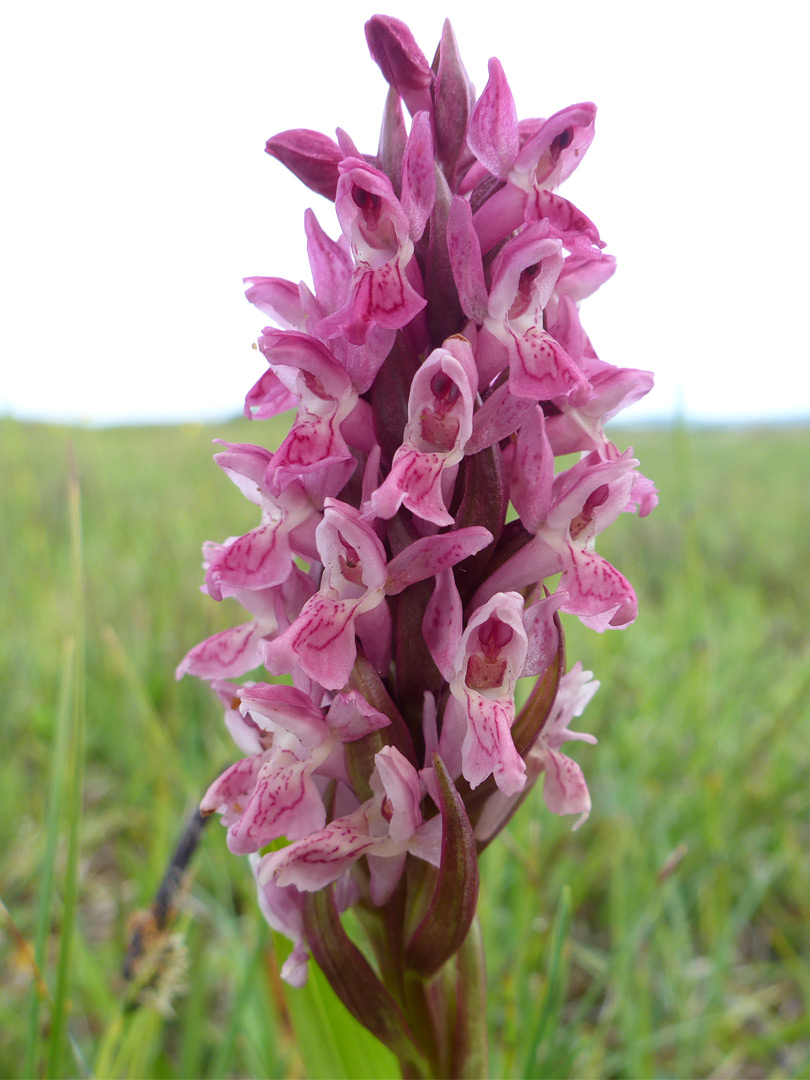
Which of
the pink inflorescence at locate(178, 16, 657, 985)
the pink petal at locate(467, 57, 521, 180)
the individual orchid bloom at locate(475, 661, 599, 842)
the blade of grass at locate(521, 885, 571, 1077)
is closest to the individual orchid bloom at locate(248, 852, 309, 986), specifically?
the pink inflorescence at locate(178, 16, 657, 985)

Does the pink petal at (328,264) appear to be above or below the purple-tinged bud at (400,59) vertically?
below

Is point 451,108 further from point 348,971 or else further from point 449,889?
point 348,971

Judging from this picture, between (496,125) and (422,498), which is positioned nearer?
(422,498)

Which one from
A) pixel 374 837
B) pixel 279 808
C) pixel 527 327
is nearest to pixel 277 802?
pixel 279 808

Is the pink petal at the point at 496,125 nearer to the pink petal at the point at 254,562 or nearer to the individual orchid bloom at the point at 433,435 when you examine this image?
the individual orchid bloom at the point at 433,435

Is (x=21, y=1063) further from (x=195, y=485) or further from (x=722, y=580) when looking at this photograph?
(x=195, y=485)

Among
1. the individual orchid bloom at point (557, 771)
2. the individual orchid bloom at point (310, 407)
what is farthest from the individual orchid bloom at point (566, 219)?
the individual orchid bloom at point (557, 771)
